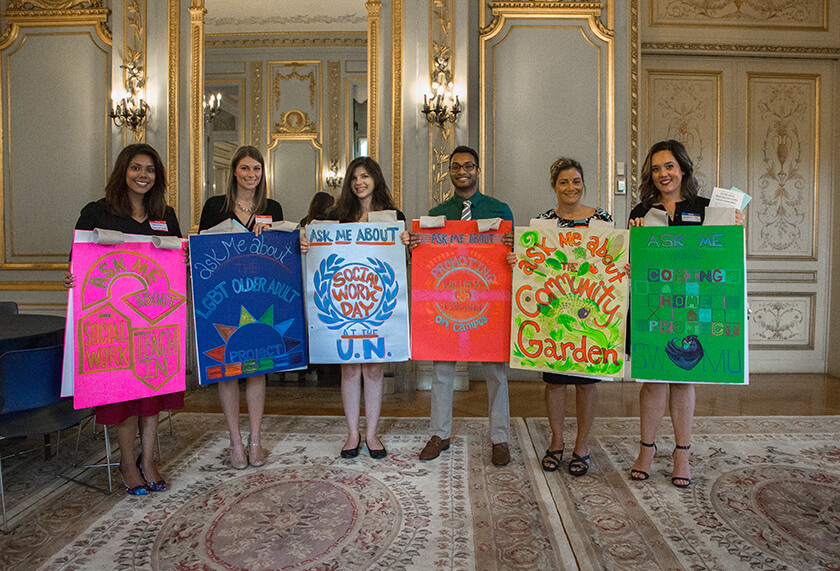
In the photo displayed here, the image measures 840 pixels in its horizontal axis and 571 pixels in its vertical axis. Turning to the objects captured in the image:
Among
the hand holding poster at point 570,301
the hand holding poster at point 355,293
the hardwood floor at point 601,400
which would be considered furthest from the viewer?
the hardwood floor at point 601,400

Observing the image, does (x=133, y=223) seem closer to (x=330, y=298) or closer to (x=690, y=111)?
(x=330, y=298)

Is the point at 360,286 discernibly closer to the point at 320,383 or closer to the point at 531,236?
the point at 531,236

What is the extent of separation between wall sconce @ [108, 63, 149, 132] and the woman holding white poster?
11.5 feet

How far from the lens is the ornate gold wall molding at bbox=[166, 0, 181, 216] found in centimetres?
423

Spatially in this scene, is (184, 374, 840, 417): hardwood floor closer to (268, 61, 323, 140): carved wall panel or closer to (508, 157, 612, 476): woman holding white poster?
(508, 157, 612, 476): woman holding white poster

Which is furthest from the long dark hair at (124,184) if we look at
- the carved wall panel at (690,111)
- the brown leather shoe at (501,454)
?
the carved wall panel at (690,111)

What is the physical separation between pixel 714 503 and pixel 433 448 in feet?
4.19

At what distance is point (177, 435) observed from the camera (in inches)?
120

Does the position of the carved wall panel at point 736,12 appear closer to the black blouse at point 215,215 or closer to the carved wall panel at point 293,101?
the carved wall panel at point 293,101

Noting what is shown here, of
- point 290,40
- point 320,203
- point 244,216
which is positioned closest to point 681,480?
point 244,216

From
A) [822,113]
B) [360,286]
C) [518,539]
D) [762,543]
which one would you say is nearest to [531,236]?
[360,286]

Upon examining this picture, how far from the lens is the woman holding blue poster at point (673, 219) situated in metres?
2.33

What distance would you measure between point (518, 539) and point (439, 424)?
0.90 m

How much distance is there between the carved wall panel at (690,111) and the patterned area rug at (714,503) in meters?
2.64
